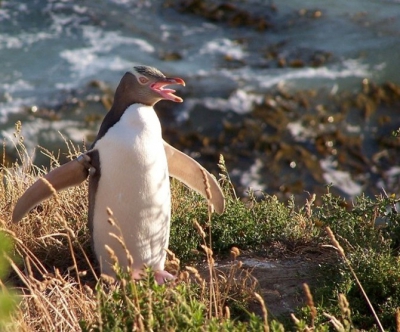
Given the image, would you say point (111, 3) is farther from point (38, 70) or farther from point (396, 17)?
point (396, 17)

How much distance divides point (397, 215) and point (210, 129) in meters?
6.44

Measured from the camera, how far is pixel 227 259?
4.95 meters

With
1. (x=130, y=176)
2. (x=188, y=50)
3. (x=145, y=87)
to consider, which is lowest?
(x=188, y=50)

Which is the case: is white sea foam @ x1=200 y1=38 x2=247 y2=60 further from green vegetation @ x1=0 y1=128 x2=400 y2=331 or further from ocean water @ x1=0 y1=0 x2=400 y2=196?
green vegetation @ x1=0 y1=128 x2=400 y2=331

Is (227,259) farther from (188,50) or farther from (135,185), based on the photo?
(188,50)

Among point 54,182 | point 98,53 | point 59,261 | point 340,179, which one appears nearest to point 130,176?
point 54,182

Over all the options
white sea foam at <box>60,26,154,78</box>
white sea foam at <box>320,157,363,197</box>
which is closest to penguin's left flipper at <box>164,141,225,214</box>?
white sea foam at <box>320,157,363,197</box>

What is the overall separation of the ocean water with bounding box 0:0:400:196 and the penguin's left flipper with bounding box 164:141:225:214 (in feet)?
17.6

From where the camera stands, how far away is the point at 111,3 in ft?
52.8

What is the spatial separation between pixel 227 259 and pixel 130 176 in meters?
0.97

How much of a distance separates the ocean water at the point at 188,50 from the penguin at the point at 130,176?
583 centimetres

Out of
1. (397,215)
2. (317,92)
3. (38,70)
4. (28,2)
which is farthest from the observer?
(28,2)

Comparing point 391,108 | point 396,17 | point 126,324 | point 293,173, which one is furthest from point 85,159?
point 396,17

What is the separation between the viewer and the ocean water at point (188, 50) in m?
12.0
